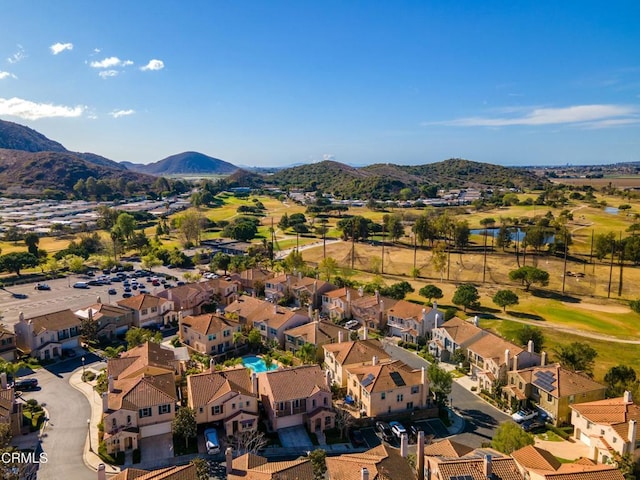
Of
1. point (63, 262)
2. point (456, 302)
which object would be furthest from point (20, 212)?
point (456, 302)

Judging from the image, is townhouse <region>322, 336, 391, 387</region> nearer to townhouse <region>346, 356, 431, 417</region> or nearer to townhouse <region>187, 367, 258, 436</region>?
townhouse <region>346, 356, 431, 417</region>

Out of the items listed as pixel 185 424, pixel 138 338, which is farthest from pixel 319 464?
pixel 138 338

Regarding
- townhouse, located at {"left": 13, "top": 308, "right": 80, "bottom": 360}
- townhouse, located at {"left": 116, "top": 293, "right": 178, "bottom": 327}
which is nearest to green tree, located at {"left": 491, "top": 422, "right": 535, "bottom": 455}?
townhouse, located at {"left": 116, "top": 293, "right": 178, "bottom": 327}

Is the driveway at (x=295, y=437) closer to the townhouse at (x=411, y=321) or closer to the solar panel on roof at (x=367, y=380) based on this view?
the solar panel on roof at (x=367, y=380)

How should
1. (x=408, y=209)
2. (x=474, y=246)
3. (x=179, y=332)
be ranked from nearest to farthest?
(x=179, y=332) < (x=474, y=246) < (x=408, y=209)

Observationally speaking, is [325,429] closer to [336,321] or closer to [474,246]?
[336,321]
